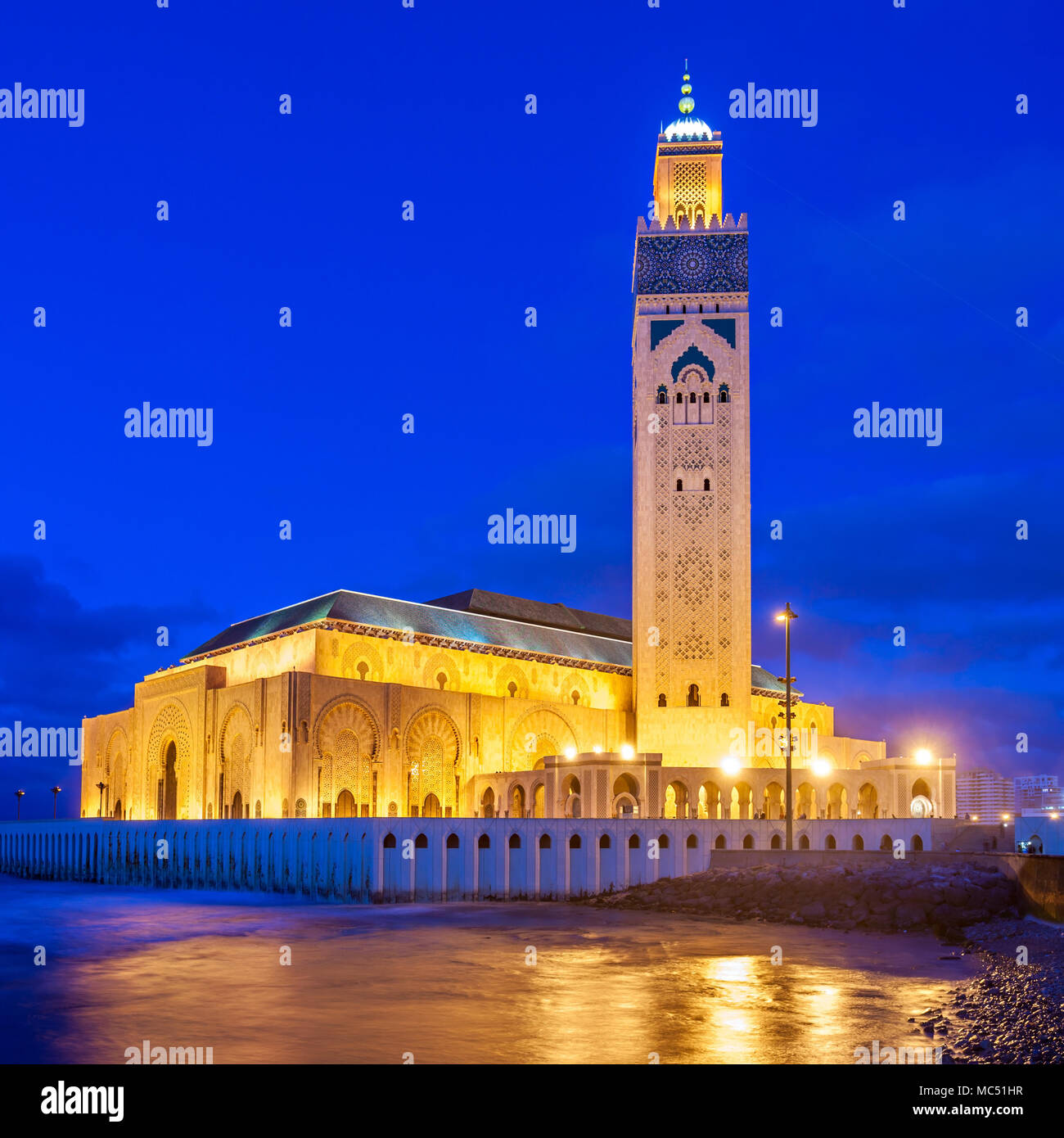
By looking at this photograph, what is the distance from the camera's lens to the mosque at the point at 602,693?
4738 centimetres

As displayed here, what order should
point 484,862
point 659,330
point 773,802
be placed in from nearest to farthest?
point 484,862 < point 773,802 < point 659,330

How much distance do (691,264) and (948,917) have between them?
38.9 meters

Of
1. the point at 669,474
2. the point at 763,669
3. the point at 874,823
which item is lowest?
the point at 874,823

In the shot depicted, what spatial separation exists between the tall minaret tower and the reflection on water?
1071 inches

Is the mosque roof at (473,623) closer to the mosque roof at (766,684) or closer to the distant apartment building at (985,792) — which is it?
the mosque roof at (766,684)

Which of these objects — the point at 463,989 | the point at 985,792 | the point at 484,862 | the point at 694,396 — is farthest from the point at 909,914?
the point at 985,792

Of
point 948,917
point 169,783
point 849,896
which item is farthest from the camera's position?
point 169,783

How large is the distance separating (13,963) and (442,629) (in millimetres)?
37745

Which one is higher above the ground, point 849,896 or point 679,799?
point 849,896

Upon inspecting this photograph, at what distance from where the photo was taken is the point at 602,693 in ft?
200

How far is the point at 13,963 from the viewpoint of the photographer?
62.7 ft

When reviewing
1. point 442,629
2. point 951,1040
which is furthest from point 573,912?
point 442,629

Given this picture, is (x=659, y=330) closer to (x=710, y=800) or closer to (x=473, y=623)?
(x=473, y=623)
